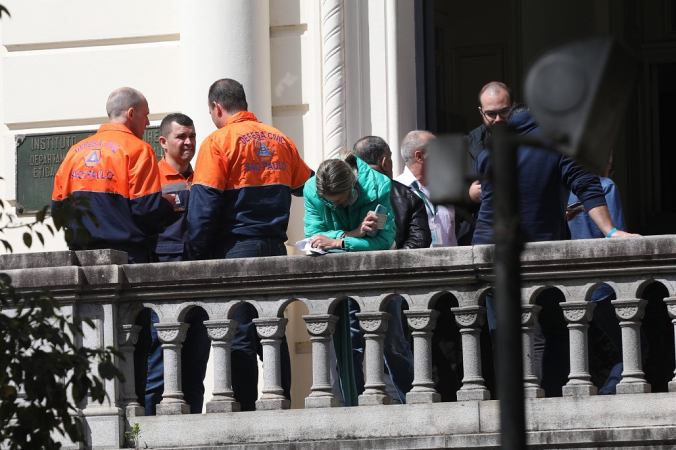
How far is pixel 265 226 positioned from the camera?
8.41 metres

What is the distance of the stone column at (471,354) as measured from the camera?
7695 millimetres

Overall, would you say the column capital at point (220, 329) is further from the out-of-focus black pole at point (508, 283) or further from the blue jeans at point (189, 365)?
the out-of-focus black pole at point (508, 283)

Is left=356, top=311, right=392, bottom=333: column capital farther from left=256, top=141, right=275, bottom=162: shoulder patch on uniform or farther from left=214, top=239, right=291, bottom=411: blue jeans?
left=256, top=141, right=275, bottom=162: shoulder patch on uniform

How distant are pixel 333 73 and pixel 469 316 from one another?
313cm

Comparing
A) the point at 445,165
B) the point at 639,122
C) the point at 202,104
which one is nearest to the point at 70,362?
the point at 445,165

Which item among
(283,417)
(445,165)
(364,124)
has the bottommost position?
(283,417)

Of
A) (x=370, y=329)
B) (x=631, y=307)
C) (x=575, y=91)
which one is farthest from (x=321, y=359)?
(x=575, y=91)

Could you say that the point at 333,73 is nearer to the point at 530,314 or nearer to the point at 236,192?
the point at 236,192

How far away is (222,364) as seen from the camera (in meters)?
7.91

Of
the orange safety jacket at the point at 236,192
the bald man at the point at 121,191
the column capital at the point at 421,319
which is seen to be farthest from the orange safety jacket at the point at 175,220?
the column capital at the point at 421,319

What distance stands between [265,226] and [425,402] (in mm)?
1330

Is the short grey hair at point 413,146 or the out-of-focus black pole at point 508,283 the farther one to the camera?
the short grey hair at point 413,146

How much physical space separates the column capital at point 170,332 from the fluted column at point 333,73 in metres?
2.63

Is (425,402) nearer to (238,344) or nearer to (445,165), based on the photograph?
(238,344)
